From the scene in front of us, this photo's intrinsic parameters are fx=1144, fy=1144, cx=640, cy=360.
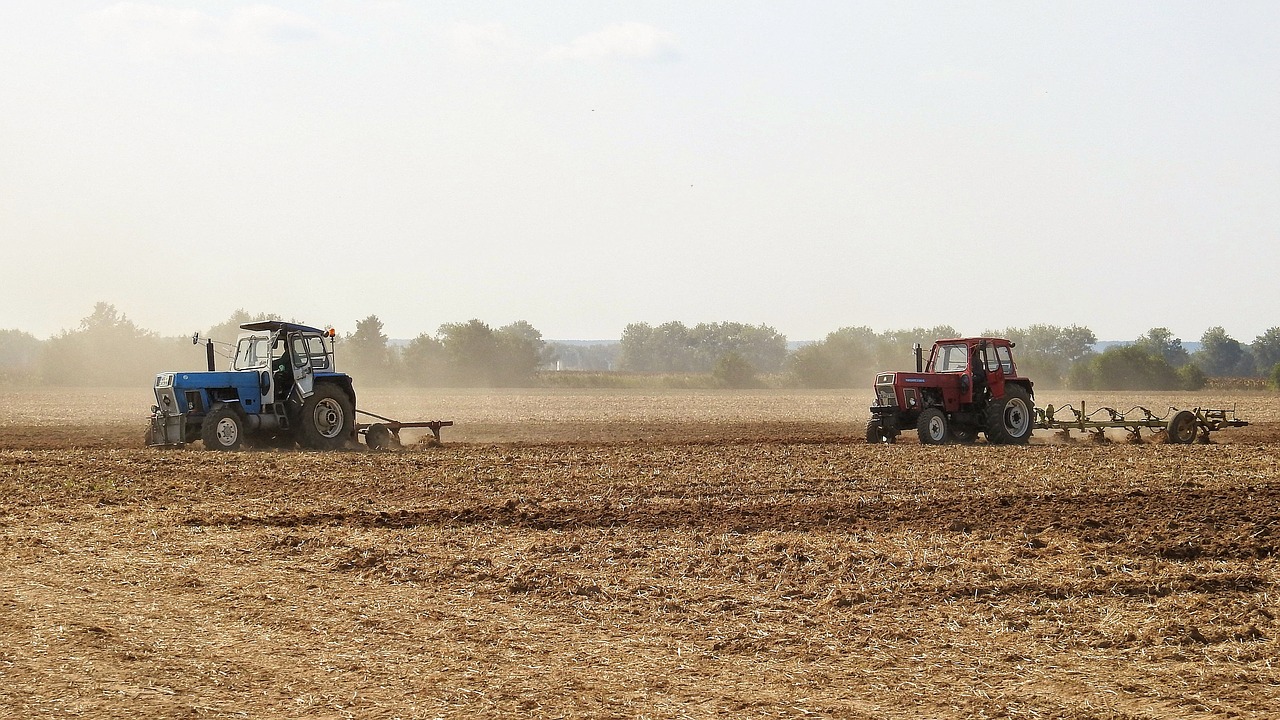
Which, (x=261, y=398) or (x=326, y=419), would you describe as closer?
(x=261, y=398)

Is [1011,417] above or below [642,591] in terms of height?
above

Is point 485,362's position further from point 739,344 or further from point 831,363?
point 739,344

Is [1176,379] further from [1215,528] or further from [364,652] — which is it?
[364,652]

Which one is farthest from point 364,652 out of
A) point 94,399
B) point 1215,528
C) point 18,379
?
point 18,379

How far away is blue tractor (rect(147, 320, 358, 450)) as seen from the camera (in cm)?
2141

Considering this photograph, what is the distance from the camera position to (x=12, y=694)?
6367 mm

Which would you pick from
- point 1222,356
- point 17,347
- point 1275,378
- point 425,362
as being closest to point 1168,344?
point 1222,356

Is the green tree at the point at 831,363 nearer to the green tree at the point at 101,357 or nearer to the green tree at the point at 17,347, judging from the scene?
the green tree at the point at 101,357

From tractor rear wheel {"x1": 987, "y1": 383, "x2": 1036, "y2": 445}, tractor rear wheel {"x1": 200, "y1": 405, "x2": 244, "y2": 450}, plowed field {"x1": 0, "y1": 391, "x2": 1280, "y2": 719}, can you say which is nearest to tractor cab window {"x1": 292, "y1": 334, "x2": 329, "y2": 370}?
tractor rear wheel {"x1": 200, "y1": 405, "x2": 244, "y2": 450}

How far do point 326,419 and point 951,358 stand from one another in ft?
40.7

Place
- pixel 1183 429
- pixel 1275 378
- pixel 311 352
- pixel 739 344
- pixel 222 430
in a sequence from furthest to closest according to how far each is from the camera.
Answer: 1. pixel 739 344
2. pixel 1275 378
3. pixel 1183 429
4. pixel 311 352
5. pixel 222 430

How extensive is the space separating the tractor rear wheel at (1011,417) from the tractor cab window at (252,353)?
1403cm

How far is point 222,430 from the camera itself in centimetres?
2133

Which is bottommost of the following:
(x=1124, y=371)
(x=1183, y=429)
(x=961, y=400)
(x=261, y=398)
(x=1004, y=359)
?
(x=1183, y=429)
